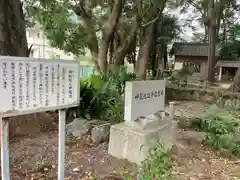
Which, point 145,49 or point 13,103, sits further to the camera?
point 145,49

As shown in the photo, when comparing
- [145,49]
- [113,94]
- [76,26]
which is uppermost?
[76,26]

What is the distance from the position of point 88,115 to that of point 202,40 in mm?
24820

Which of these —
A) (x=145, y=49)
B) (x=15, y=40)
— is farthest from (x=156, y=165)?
(x=145, y=49)

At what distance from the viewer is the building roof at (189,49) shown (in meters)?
21.9

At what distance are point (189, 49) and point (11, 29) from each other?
2034 cm

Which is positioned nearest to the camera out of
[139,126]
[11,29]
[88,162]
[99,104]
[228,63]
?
[88,162]

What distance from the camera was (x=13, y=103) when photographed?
201 centimetres

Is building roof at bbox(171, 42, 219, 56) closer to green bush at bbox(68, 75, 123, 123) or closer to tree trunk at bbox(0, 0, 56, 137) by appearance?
green bush at bbox(68, 75, 123, 123)

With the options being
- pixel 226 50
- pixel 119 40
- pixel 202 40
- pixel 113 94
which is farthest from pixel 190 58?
pixel 113 94

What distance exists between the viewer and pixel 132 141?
3.30 m

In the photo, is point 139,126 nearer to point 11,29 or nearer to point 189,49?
point 11,29

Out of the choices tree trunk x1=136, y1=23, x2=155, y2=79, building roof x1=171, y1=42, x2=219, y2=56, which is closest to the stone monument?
tree trunk x1=136, y1=23, x2=155, y2=79

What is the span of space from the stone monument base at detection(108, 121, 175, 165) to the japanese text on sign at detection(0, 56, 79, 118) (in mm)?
1105

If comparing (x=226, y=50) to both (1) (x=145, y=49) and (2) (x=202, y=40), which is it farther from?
(1) (x=145, y=49)
